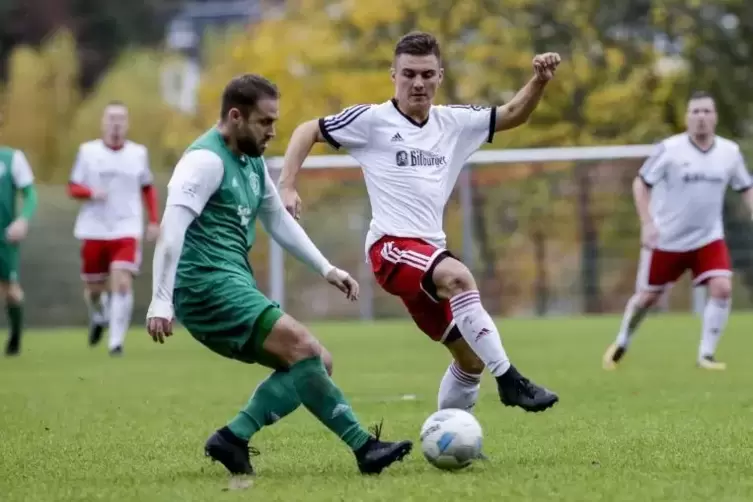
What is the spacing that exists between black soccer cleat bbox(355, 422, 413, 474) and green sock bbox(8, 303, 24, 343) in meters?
10.3

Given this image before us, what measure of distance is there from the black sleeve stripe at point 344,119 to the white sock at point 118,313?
26.6ft

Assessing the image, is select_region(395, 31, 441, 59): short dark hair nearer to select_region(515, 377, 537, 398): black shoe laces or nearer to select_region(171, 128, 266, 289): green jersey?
select_region(171, 128, 266, 289): green jersey

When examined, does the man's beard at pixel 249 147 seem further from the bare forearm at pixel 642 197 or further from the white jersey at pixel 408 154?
the bare forearm at pixel 642 197

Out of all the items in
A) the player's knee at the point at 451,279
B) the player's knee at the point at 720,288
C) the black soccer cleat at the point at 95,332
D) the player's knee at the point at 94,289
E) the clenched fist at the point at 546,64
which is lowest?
the black soccer cleat at the point at 95,332

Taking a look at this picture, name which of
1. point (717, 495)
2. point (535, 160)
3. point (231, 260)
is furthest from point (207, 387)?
point (535, 160)

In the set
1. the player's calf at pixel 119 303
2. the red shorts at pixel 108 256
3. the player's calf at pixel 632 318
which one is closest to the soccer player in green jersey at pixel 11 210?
the red shorts at pixel 108 256

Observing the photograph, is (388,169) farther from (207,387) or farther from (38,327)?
(38,327)

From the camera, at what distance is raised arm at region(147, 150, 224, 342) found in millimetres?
6625

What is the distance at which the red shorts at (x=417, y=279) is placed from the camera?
25.7ft

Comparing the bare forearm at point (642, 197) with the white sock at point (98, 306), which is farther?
the white sock at point (98, 306)

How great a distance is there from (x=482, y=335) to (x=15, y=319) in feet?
33.6

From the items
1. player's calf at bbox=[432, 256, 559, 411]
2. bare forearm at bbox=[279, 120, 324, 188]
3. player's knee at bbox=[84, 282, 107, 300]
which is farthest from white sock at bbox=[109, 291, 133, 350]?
player's calf at bbox=[432, 256, 559, 411]

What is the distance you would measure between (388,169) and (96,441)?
219 cm

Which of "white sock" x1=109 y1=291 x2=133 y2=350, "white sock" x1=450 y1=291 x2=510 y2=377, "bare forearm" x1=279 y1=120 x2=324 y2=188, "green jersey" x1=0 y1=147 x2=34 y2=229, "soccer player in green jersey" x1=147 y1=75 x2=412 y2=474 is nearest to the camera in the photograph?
"soccer player in green jersey" x1=147 y1=75 x2=412 y2=474
